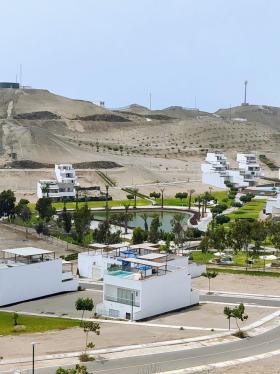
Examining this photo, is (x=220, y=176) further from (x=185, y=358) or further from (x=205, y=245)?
(x=185, y=358)

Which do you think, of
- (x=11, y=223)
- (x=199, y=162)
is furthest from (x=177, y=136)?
(x=11, y=223)

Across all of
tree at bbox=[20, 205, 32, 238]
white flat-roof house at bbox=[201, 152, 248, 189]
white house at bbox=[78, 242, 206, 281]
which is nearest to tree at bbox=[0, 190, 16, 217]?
tree at bbox=[20, 205, 32, 238]

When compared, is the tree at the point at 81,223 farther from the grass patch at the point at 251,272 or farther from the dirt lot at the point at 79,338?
the dirt lot at the point at 79,338

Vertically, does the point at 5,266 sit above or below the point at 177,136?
below

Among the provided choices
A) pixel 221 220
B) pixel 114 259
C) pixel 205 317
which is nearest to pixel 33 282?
pixel 114 259

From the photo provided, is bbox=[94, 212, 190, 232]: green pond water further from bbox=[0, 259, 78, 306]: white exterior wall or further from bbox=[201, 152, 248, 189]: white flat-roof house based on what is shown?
bbox=[0, 259, 78, 306]: white exterior wall

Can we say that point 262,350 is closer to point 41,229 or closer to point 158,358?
point 158,358
